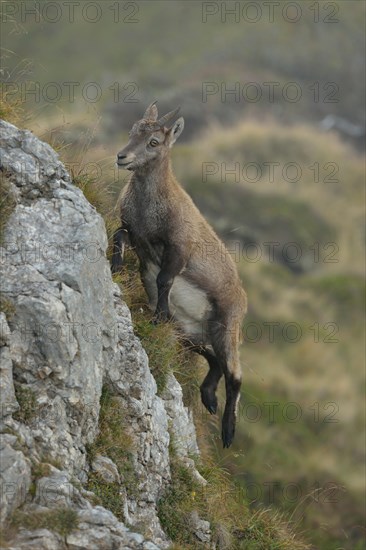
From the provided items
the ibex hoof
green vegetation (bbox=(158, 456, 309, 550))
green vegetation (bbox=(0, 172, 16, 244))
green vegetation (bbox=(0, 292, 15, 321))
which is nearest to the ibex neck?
the ibex hoof

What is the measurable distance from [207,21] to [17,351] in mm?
59828

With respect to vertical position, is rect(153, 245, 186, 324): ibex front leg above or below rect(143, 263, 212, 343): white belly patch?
above

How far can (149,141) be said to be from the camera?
10.7 metres

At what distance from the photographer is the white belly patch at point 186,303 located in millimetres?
10312

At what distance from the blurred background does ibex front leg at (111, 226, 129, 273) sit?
1.19 feet

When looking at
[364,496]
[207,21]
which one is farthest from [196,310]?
[207,21]

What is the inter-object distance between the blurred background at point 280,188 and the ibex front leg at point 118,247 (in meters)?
0.36

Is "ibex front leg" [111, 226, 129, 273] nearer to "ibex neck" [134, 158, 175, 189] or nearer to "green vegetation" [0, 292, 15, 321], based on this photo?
"ibex neck" [134, 158, 175, 189]

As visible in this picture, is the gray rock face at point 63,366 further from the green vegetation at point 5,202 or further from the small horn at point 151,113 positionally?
the small horn at point 151,113

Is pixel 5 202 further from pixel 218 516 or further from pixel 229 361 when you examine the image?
pixel 229 361

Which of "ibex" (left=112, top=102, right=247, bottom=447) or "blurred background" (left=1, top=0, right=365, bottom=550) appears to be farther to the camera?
"blurred background" (left=1, top=0, right=365, bottom=550)

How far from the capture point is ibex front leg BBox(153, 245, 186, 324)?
995 cm

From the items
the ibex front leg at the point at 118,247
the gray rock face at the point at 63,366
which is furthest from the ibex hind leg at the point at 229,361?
the gray rock face at the point at 63,366

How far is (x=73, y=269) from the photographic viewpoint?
778cm
